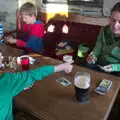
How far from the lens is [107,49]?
2.03 m

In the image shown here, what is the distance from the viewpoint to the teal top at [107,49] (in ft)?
6.42

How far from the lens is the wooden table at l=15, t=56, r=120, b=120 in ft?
3.77

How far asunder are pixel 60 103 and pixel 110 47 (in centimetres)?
97

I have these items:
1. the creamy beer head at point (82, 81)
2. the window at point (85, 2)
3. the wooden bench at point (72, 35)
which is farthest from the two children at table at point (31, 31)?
the creamy beer head at point (82, 81)

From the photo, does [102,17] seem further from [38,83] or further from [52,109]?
[52,109]

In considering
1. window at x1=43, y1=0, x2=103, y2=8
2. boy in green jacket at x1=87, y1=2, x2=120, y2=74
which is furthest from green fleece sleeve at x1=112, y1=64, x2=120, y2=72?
window at x1=43, y1=0, x2=103, y2=8

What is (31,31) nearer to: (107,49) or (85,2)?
(85,2)

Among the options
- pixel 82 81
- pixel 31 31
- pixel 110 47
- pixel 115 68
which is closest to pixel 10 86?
pixel 82 81

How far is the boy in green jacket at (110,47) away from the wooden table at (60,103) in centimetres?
50

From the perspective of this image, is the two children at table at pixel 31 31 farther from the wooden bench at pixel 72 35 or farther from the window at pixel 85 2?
the window at pixel 85 2

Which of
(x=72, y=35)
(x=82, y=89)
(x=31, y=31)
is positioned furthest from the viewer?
(x=72, y=35)

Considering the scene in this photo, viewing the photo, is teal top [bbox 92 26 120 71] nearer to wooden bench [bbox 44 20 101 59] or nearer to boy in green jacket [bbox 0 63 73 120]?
wooden bench [bbox 44 20 101 59]

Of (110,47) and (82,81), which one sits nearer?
(82,81)

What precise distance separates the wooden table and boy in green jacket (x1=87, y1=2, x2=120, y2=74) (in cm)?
50
